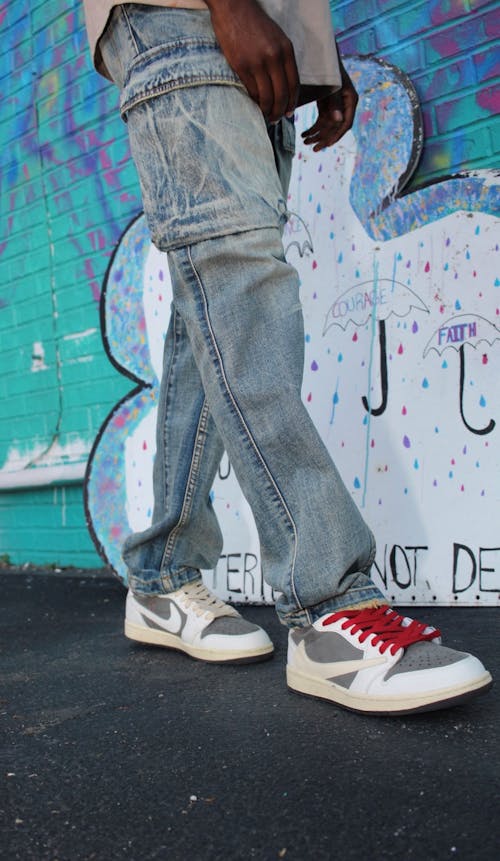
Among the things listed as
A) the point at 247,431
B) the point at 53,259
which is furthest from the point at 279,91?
the point at 53,259

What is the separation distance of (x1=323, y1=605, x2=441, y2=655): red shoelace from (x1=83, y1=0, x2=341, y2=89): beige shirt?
2.92 ft

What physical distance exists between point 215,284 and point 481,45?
1.18 m

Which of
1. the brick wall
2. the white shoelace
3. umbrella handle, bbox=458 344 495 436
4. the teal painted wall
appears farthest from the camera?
the teal painted wall

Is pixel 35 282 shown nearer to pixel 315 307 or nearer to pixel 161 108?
pixel 315 307

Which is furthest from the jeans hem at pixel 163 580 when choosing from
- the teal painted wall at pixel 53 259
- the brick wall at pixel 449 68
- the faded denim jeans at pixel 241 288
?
the teal painted wall at pixel 53 259

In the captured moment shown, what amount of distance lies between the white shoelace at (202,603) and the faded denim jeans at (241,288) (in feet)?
1.06

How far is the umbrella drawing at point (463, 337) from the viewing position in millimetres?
1845

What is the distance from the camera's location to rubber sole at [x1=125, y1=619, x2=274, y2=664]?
151 cm

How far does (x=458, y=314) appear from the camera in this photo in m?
1.91

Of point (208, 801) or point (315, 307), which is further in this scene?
point (315, 307)

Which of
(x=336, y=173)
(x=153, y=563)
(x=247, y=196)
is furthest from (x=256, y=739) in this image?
(x=336, y=173)

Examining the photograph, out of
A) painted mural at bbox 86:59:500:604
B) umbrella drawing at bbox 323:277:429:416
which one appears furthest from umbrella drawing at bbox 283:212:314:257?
umbrella drawing at bbox 323:277:429:416

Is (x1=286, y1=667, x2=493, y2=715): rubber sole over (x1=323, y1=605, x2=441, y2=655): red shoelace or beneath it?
beneath

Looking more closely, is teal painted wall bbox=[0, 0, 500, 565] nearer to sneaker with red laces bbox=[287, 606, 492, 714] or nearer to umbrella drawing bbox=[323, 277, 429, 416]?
umbrella drawing bbox=[323, 277, 429, 416]
